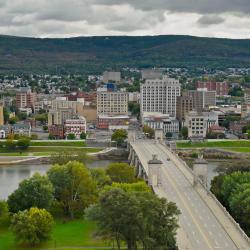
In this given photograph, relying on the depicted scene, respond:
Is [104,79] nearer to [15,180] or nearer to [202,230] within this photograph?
[15,180]

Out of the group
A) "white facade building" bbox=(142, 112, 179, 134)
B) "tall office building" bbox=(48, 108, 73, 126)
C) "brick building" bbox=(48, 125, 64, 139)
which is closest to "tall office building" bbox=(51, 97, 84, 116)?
"tall office building" bbox=(48, 108, 73, 126)

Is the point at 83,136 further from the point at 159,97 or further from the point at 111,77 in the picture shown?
the point at 111,77

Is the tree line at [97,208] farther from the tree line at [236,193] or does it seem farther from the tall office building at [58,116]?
the tall office building at [58,116]

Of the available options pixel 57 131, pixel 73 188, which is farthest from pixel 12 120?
pixel 73 188

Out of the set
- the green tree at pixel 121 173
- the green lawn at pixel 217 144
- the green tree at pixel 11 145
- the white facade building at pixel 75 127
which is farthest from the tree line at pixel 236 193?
the white facade building at pixel 75 127

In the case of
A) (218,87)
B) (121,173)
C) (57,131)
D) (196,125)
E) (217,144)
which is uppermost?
(218,87)
